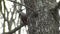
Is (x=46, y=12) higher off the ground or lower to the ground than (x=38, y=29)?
higher

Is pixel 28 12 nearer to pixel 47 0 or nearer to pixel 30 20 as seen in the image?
pixel 30 20

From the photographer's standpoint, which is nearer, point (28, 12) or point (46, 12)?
point (46, 12)

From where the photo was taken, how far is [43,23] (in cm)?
119

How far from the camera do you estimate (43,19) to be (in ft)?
3.91

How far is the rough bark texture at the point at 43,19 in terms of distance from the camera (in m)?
1.16

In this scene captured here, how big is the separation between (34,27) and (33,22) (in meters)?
0.04

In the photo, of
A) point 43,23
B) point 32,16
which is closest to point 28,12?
point 32,16

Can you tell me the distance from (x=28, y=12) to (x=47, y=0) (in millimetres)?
177

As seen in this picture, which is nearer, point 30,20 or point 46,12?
point 46,12

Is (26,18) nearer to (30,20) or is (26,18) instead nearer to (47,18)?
(30,20)

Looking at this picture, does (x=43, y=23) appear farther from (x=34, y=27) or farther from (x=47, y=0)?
(x=47, y=0)

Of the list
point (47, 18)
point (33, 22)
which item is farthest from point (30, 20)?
point (47, 18)

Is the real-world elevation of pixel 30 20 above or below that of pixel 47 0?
below

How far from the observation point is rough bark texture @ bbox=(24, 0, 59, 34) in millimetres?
1155
